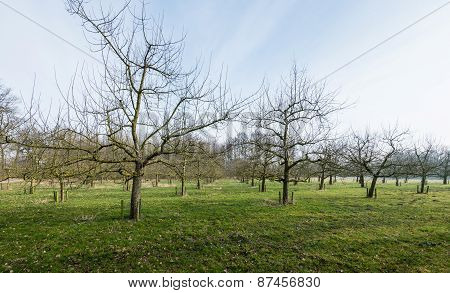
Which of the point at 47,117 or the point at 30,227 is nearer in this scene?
the point at 47,117

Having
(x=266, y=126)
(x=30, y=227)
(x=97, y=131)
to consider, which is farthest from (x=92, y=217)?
(x=266, y=126)

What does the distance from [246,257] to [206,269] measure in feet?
4.43

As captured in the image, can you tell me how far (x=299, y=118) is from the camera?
15570 millimetres

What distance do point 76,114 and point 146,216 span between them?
19.1 feet

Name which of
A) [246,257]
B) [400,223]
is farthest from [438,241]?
[246,257]

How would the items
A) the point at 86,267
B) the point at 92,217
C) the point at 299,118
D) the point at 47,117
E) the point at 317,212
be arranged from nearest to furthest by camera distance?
the point at 86,267 < the point at 47,117 < the point at 92,217 < the point at 317,212 < the point at 299,118

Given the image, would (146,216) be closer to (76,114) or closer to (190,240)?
(190,240)

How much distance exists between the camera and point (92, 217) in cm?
1143

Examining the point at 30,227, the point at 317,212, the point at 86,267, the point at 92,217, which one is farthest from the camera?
the point at 317,212

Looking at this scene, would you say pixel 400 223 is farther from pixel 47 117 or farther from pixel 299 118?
pixel 47 117

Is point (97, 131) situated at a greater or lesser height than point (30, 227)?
greater

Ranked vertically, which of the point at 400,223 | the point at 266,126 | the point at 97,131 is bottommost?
the point at 400,223

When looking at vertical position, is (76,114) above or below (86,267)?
above

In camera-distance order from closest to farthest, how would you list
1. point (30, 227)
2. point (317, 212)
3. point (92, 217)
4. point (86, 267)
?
point (86, 267)
point (30, 227)
point (92, 217)
point (317, 212)
